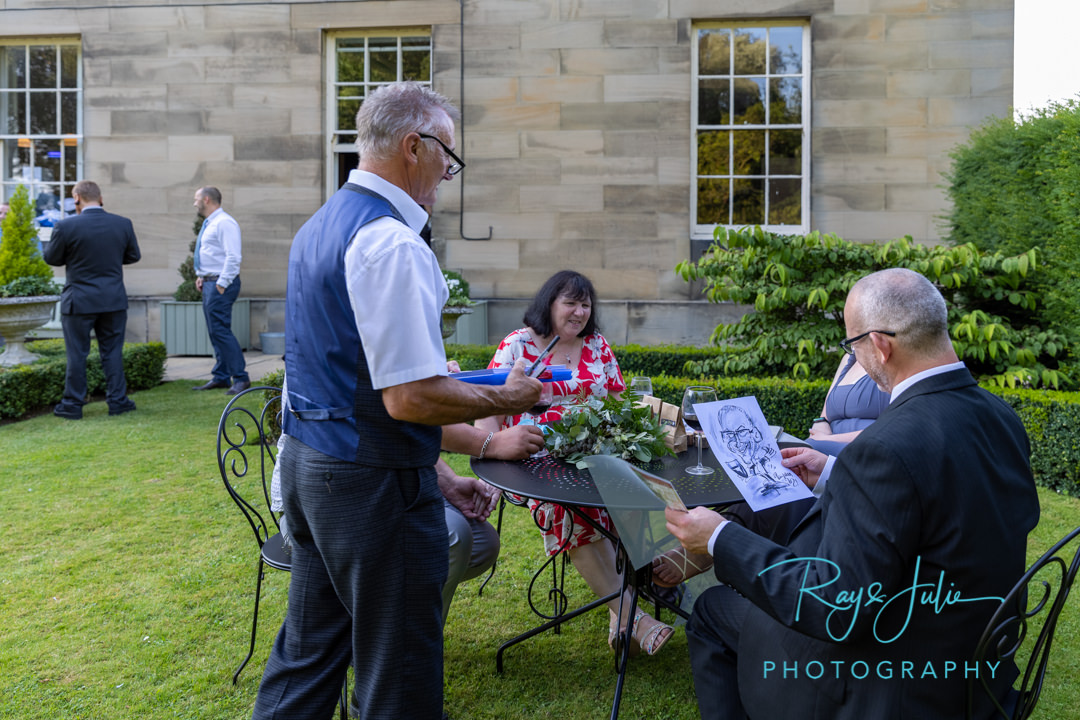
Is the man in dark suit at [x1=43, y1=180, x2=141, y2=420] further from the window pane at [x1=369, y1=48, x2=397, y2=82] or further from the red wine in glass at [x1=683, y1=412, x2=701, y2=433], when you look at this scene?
the red wine in glass at [x1=683, y1=412, x2=701, y2=433]

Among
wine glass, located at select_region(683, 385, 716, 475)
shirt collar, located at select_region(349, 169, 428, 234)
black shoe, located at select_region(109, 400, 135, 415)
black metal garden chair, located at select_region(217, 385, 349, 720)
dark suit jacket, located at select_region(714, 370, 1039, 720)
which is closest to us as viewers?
dark suit jacket, located at select_region(714, 370, 1039, 720)

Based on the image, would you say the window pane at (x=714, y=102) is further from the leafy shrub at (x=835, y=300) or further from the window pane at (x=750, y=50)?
the leafy shrub at (x=835, y=300)

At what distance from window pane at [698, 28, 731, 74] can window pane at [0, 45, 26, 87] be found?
9738 millimetres

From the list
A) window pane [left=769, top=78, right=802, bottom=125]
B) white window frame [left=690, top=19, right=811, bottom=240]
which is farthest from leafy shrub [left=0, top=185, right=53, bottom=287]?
window pane [left=769, top=78, right=802, bottom=125]

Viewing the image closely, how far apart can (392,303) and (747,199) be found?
985 cm

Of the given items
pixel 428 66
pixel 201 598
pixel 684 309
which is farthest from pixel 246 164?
pixel 201 598

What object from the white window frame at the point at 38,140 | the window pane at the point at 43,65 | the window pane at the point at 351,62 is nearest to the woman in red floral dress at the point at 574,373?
the window pane at the point at 351,62

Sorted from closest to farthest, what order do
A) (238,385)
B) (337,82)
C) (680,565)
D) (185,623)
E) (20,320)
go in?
(680,565), (185,623), (20,320), (238,385), (337,82)

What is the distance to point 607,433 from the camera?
2.95 metres

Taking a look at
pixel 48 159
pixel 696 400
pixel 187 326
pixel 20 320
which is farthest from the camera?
pixel 48 159

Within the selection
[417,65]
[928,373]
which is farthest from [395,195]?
[417,65]

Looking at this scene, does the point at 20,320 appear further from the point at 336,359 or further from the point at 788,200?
the point at 788,200

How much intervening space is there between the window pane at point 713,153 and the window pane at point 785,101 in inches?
27.0

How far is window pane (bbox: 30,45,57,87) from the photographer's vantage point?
39.0 feet
